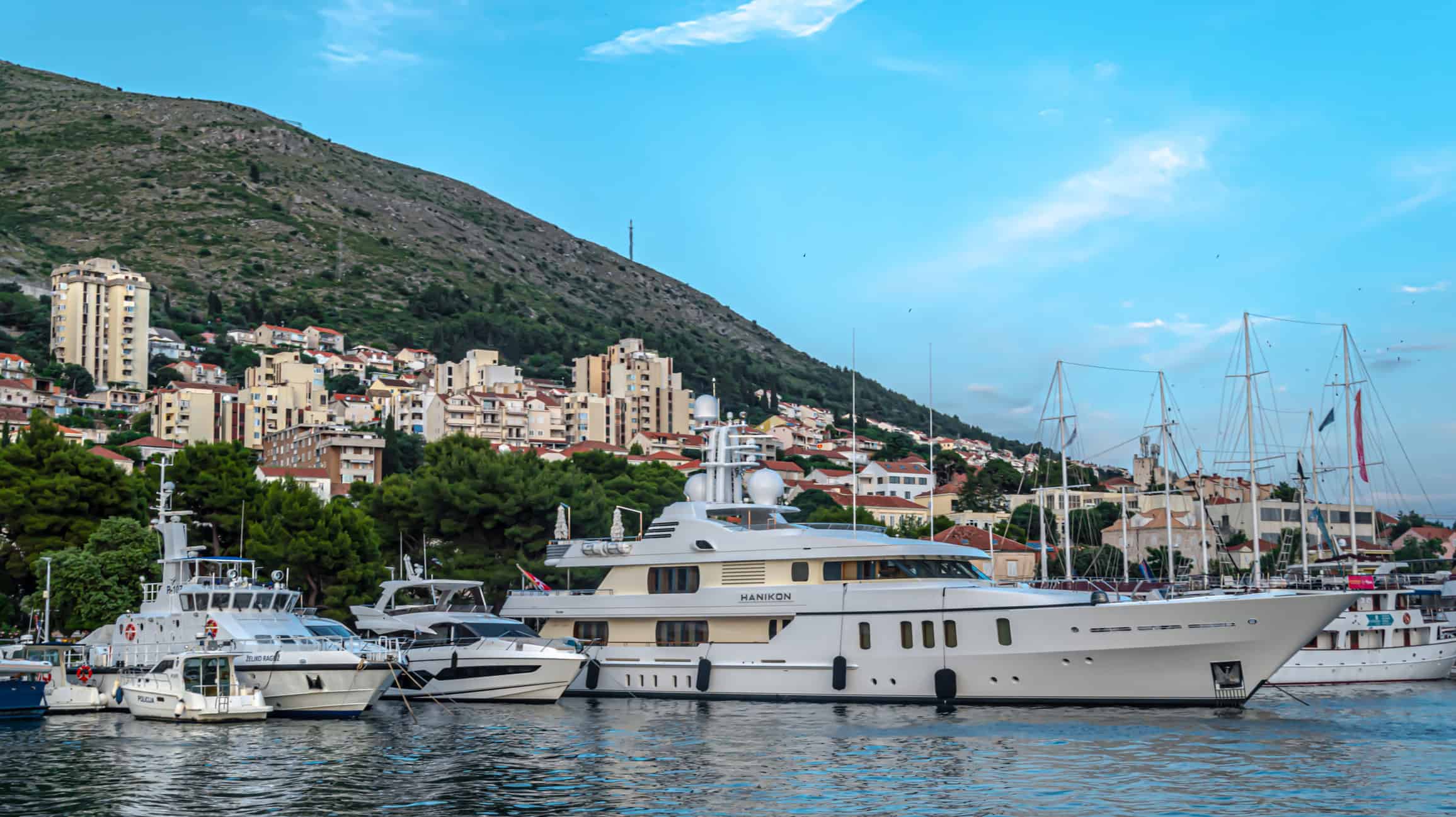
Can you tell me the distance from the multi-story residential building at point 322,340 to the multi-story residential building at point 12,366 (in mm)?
34827

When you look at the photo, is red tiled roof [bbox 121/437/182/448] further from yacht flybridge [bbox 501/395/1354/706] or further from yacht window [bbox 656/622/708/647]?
yacht window [bbox 656/622/708/647]

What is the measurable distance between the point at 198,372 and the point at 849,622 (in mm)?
124800

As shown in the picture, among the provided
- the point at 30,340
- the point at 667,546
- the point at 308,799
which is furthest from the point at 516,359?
the point at 308,799

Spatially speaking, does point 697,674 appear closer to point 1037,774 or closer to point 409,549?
point 1037,774

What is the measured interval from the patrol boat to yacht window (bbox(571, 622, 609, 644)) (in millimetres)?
6840

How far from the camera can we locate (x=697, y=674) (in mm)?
33781

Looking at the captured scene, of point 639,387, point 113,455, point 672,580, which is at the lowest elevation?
point 672,580

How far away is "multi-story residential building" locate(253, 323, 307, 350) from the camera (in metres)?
160

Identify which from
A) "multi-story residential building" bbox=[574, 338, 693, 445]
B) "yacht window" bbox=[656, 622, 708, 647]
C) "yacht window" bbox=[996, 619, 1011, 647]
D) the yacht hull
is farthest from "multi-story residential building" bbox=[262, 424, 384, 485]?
"yacht window" bbox=[996, 619, 1011, 647]

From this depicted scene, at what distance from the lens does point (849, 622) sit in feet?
104

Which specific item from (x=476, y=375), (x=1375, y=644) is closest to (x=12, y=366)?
(x=476, y=375)

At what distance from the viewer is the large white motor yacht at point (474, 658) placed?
33375 millimetres

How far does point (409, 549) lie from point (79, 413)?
85.0 metres

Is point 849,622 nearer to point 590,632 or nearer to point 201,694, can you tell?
point 590,632
